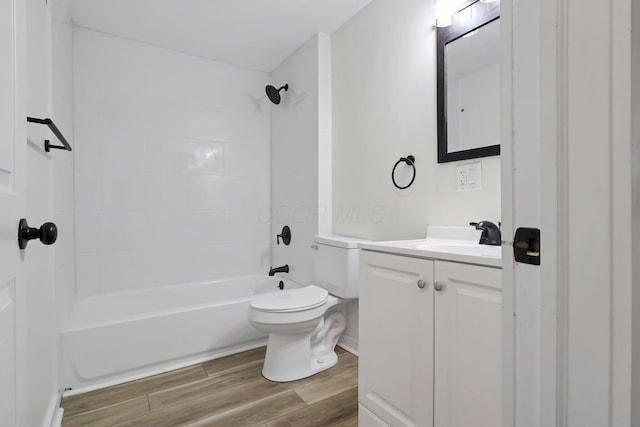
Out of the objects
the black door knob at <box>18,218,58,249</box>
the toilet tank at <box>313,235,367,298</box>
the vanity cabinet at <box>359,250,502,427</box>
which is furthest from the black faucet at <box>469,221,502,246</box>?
the black door knob at <box>18,218,58,249</box>

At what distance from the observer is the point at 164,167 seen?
8.55 ft

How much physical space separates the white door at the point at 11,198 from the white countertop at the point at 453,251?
3.58 ft

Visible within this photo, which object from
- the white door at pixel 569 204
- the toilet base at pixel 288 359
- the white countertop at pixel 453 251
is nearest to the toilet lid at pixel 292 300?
the toilet base at pixel 288 359

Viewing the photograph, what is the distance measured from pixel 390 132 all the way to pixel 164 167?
183cm

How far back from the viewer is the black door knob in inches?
26.5

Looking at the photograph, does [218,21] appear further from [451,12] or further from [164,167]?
[451,12]

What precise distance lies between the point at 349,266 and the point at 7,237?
1.59m

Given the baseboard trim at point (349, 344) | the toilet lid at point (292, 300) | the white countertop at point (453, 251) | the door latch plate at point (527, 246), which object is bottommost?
the baseboard trim at point (349, 344)

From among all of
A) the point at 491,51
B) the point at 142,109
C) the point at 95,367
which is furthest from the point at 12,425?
the point at 142,109

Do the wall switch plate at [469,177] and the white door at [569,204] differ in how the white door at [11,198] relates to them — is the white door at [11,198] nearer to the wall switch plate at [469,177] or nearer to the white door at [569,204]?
the white door at [569,204]

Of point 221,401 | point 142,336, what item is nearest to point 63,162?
point 142,336

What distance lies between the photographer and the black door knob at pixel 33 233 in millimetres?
674

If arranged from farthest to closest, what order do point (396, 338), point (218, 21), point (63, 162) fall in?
point (218, 21) → point (63, 162) → point (396, 338)

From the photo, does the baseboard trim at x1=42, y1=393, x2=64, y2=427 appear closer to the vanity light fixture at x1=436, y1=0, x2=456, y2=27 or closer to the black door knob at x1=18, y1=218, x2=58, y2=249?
the black door knob at x1=18, y1=218, x2=58, y2=249
